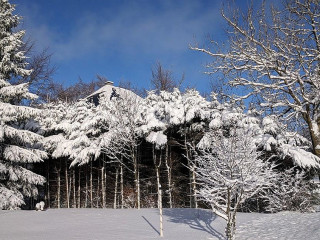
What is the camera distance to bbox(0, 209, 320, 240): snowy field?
8.73 m

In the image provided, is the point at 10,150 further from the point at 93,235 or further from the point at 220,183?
the point at 220,183

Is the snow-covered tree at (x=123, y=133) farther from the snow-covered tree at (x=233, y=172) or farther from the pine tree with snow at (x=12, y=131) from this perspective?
the snow-covered tree at (x=233, y=172)

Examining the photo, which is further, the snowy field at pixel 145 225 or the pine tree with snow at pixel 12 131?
the pine tree with snow at pixel 12 131

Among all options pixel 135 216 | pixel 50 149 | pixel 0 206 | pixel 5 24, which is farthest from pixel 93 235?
pixel 5 24

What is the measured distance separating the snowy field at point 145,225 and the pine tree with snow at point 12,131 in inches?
71.5

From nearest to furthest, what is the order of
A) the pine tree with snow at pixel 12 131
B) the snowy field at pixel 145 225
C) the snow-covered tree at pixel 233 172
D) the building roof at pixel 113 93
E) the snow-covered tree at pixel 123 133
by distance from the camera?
the snow-covered tree at pixel 233 172 < the snowy field at pixel 145 225 < the pine tree with snow at pixel 12 131 < the snow-covered tree at pixel 123 133 < the building roof at pixel 113 93

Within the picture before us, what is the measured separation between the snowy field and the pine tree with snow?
1.81m

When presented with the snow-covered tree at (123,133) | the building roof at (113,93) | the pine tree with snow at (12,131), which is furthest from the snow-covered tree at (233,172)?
the building roof at (113,93)

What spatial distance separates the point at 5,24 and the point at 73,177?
10.1 m

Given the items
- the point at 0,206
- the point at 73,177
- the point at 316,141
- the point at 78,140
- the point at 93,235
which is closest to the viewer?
the point at 93,235

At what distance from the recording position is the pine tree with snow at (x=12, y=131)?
13.9 metres

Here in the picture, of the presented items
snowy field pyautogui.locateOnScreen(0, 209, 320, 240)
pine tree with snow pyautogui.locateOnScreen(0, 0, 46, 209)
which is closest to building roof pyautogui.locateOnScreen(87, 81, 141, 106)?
pine tree with snow pyautogui.locateOnScreen(0, 0, 46, 209)

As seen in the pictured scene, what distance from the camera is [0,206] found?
13.4 metres

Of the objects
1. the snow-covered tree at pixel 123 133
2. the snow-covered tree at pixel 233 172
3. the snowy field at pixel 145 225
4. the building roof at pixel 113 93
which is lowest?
the snowy field at pixel 145 225
